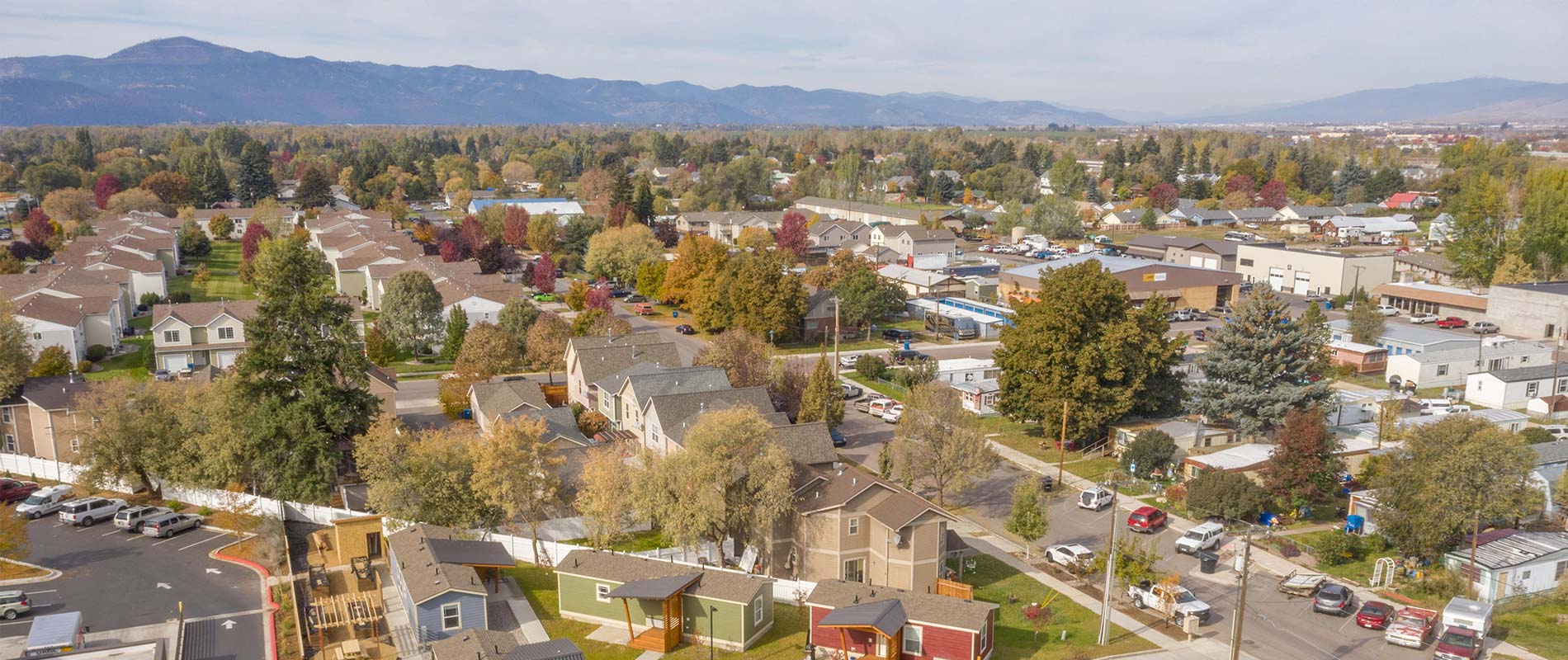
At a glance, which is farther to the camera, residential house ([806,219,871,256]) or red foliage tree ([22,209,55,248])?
residential house ([806,219,871,256])

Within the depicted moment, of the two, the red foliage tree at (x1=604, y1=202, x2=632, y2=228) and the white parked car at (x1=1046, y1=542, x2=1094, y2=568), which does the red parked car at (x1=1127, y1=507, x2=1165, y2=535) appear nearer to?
the white parked car at (x1=1046, y1=542, x2=1094, y2=568)

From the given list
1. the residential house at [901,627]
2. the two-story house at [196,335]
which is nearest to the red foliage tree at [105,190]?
the two-story house at [196,335]

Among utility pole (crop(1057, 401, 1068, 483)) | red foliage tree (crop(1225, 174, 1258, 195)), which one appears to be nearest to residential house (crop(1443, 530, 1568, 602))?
utility pole (crop(1057, 401, 1068, 483))

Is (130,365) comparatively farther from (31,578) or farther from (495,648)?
(495,648)

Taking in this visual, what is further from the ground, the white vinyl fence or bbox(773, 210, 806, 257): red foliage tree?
bbox(773, 210, 806, 257): red foliage tree

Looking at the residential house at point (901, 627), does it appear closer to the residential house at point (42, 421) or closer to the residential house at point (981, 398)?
the residential house at point (981, 398)

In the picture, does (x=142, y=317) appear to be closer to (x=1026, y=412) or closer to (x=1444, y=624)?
(x=1026, y=412)
